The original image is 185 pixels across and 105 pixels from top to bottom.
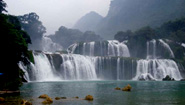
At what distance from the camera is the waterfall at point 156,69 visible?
5953 cm

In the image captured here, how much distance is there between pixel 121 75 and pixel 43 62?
21436 millimetres

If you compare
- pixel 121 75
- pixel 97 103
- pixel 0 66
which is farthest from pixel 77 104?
pixel 121 75

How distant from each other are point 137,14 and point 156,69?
9371cm

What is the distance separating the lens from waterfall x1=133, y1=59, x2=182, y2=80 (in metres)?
59.5

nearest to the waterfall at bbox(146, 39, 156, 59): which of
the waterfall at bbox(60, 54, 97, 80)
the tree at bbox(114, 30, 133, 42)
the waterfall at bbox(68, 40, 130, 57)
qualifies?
the tree at bbox(114, 30, 133, 42)

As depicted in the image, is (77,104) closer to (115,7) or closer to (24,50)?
(24,50)

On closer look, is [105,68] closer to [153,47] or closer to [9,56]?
[153,47]

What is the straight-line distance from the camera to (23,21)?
9294cm

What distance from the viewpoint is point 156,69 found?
197 ft

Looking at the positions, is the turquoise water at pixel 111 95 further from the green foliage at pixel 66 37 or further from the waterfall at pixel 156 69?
the green foliage at pixel 66 37

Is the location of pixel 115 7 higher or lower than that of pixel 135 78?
higher

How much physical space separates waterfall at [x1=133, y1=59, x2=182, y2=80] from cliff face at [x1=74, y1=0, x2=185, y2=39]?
209 ft

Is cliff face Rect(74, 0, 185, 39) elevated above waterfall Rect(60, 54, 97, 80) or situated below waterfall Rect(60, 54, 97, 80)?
above

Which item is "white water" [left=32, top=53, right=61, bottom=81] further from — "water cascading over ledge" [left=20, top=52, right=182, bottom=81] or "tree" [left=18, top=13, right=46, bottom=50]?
"tree" [left=18, top=13, right=46, bottom=50]
